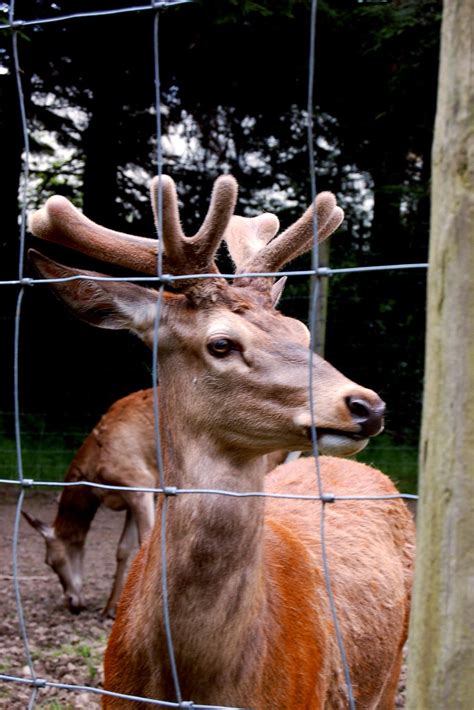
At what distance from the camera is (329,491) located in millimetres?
3930

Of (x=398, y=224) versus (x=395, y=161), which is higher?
(x=395, y=161)

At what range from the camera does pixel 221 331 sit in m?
3.02

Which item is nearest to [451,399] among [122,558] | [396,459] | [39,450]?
[122,558]

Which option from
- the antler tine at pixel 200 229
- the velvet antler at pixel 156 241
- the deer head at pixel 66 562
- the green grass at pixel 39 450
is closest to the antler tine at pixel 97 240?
the velvet antler at pixel 156 241

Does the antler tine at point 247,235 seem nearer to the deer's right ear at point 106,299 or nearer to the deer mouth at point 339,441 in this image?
the deer's right ear at point 106,299

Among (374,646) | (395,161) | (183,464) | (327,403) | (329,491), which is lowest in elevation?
(374,646)

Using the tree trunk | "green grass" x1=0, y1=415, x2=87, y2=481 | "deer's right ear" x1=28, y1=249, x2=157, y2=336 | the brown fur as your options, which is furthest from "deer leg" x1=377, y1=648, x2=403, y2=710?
"green grass" x1=0, y1=415, x2=87, y2=481

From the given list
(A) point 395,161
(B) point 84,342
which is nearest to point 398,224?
(A) point 395,161

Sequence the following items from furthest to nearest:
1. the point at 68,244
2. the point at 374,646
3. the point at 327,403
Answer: the point at 374,646 < the point at 68,244 < the point at 327,403

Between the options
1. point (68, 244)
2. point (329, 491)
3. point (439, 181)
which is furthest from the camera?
point (329, 491)

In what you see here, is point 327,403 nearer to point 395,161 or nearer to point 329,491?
point 329,491

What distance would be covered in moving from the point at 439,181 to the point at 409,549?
288cm

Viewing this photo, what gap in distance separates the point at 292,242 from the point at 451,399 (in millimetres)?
1687

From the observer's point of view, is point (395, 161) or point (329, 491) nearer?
point (329, 491)
